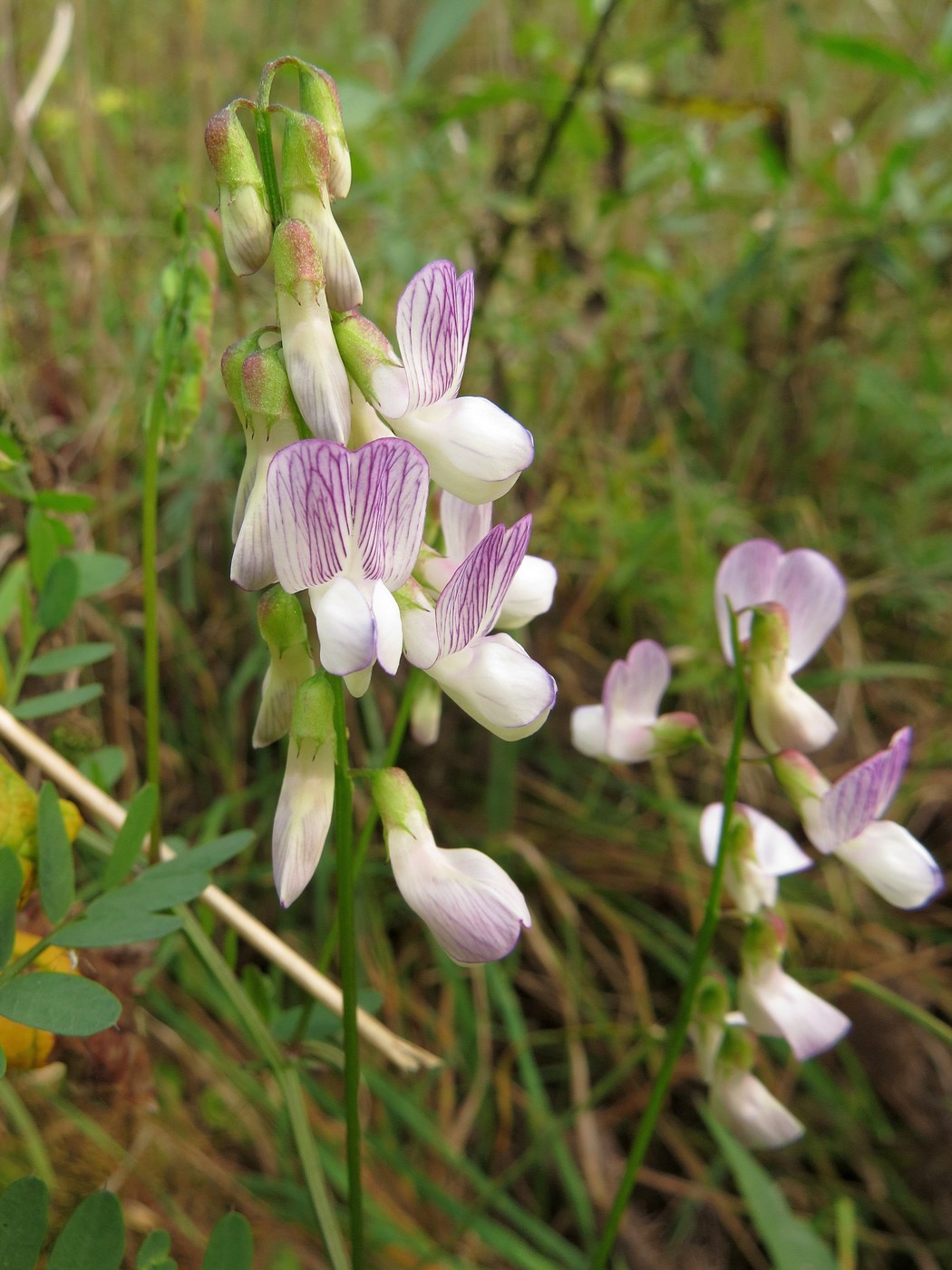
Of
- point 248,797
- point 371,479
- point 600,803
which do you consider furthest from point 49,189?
point 371,479

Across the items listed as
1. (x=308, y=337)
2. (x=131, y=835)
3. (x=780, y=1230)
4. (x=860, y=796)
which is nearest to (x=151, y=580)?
(x=131, y=835)

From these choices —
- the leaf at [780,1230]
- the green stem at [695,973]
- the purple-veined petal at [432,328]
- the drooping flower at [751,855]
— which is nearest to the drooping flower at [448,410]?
the purple-veined petal at [432,328]

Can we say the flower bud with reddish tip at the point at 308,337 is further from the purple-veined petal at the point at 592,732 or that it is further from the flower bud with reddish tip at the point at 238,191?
the purple-veined petal at the point at 592,732

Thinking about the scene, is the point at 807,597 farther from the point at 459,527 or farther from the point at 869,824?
the point at 459,527

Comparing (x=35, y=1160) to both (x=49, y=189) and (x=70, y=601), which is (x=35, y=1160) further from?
(x=49, y=189)

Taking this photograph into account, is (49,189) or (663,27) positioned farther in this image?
(663,27)
